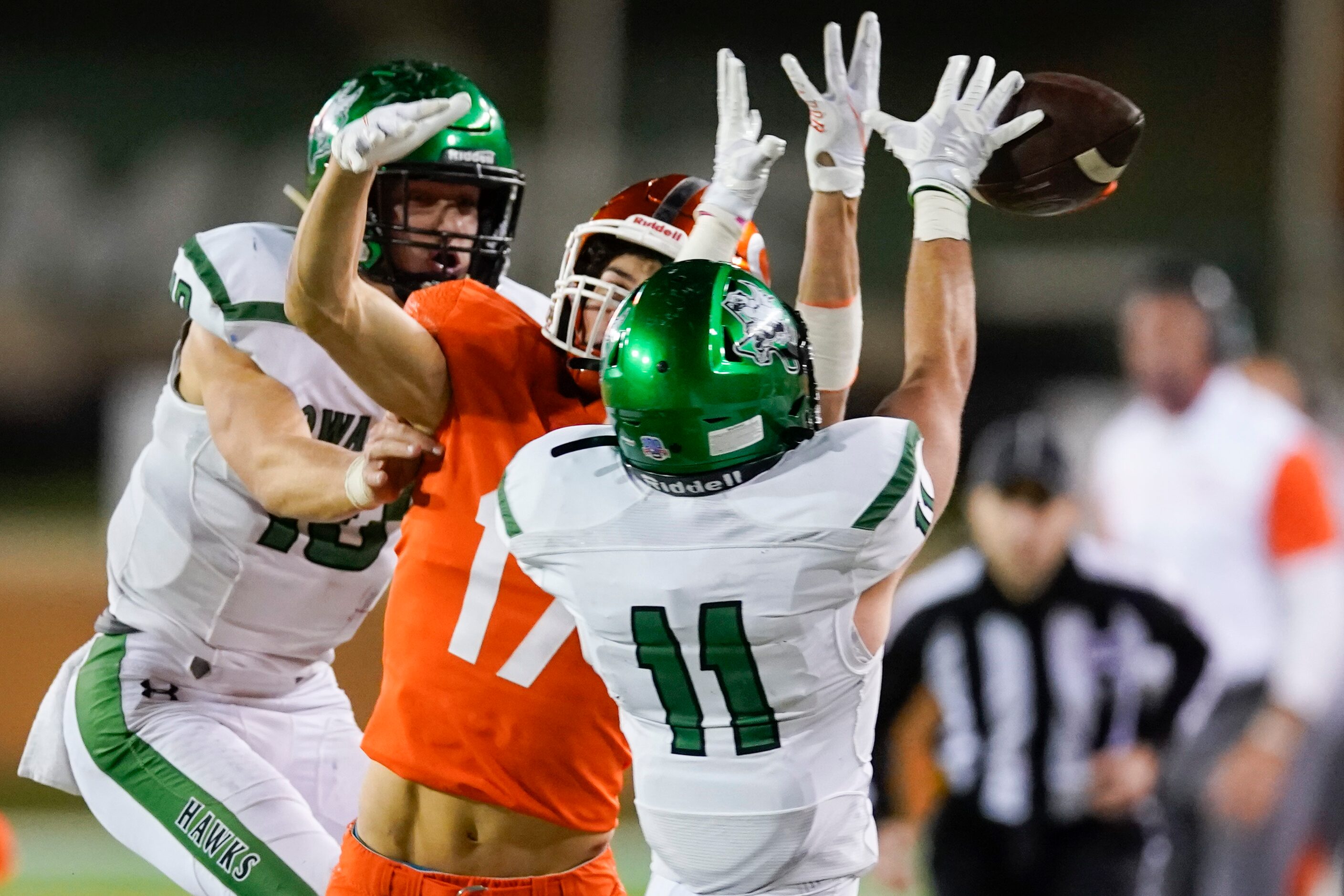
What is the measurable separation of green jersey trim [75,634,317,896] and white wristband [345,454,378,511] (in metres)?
0.66

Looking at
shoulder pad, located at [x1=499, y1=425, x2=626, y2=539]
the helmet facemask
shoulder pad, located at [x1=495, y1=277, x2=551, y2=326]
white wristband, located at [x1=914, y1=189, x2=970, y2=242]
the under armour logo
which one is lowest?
the under armour logo

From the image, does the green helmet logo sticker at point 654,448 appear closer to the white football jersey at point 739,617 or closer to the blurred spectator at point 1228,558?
the white football jersey at point 739,617

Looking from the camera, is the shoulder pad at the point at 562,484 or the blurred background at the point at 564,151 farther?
the blurred background at the point at 564,151

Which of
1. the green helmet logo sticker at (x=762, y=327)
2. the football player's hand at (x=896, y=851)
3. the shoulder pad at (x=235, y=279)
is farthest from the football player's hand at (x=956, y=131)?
the football player's hand at (x=896, y=851)

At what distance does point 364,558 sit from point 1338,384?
672 cm

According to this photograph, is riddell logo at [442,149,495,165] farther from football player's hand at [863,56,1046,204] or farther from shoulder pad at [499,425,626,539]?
shoulder pad at [499,425,626,539]

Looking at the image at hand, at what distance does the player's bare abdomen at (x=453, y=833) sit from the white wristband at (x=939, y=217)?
109 cm

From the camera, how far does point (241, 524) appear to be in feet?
9.95

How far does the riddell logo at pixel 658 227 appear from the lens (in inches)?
105

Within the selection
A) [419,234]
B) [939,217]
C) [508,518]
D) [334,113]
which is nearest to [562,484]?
[508,518]

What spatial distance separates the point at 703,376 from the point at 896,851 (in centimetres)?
291

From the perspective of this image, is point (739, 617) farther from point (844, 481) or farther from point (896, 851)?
point (896, 851)

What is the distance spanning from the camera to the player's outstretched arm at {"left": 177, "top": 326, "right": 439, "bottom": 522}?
8.03ft

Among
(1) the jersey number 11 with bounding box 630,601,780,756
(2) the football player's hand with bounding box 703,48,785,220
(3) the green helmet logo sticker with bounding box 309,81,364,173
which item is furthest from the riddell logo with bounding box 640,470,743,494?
(3) the green helmet logo sticker with bounding box 309,81,364,173
